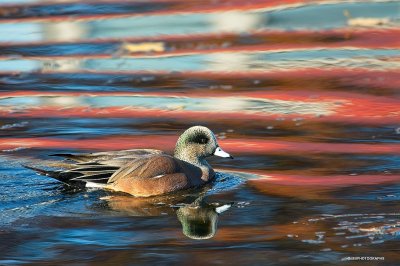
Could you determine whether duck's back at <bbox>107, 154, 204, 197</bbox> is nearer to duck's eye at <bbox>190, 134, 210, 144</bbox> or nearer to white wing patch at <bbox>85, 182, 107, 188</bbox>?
white wing patch at <bbox>85, 182, 107, 188</bbox>

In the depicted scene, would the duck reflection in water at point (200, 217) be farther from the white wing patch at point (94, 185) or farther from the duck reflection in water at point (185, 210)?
the white wing patch at point (94, 185)

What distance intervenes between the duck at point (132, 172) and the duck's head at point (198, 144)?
0.37 feet

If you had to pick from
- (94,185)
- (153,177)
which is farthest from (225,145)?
(94,185)

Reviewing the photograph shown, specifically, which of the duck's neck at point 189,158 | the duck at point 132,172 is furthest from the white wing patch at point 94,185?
the duck's neck at point 189,158

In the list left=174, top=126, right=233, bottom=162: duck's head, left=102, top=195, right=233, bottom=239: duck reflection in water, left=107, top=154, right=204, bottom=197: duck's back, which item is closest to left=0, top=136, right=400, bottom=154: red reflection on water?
left=174, top=126, right=233, bottom=162: duck's head

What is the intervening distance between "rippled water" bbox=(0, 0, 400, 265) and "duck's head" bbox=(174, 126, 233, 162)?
204 mm

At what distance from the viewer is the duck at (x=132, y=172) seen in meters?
7.77

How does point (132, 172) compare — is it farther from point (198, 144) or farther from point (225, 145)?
point (225, 145)

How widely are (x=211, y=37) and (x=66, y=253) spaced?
7575 millimetres

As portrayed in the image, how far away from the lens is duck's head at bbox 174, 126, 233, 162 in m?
8.28

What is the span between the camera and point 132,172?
7793mm

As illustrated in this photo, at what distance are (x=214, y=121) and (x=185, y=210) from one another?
262 centimetres

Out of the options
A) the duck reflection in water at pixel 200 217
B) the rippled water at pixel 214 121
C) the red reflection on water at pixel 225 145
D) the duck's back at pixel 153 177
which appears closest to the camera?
the rippled water at pixel 214 121

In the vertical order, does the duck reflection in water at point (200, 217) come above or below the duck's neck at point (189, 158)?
below
